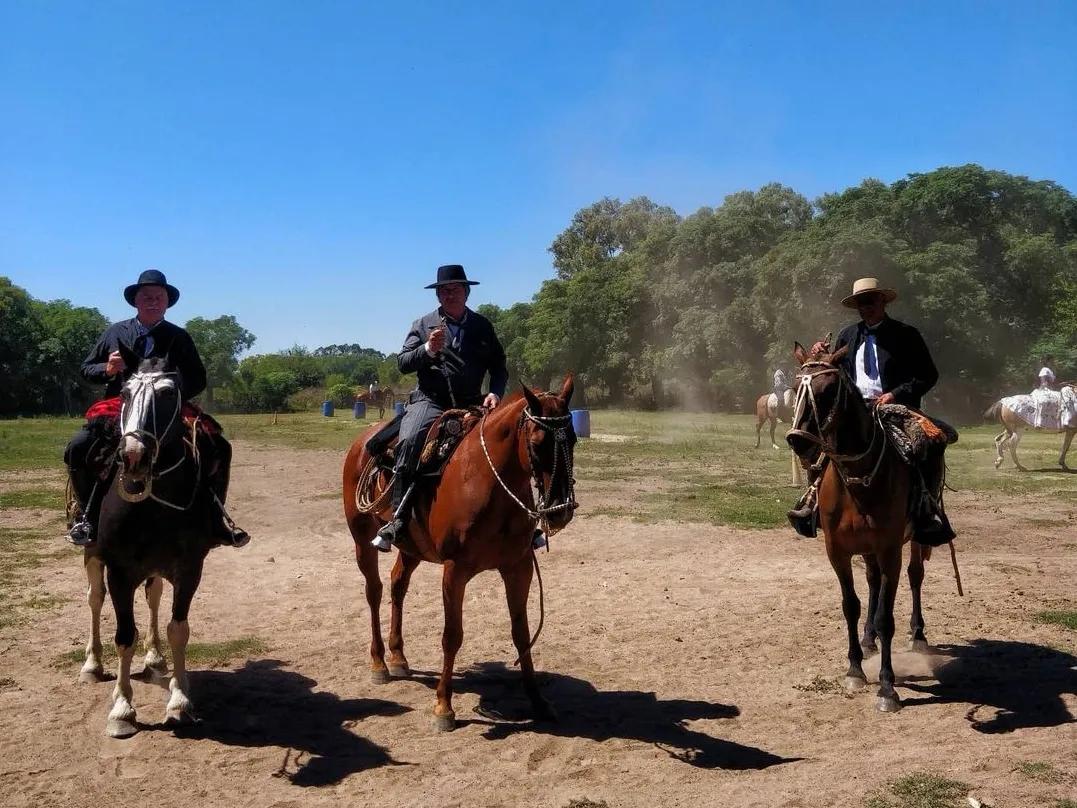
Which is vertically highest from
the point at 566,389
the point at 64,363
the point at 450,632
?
the point at 64,363

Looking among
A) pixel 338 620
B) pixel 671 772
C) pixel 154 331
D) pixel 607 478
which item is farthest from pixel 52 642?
pixel 607 478

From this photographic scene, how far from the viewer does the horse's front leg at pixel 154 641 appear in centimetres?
668

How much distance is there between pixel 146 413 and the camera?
209 inches

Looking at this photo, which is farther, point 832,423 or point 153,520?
point 832,423

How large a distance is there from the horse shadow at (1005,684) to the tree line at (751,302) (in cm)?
3007

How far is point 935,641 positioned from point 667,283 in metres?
44.0

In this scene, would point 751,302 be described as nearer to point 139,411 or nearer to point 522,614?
point 522,614

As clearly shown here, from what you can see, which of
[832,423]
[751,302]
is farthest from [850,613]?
[751,302]

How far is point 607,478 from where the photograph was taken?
18781 millimetres

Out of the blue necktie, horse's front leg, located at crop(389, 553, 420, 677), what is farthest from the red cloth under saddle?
the blue necktie

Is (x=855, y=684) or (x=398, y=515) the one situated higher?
(x=398, y=515)

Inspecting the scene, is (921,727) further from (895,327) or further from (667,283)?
(667,283)

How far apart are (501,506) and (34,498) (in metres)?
14.1

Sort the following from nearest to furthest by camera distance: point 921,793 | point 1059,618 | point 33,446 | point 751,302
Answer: point 921,793 → point 1059,618 → point 33,446 → point 751,302
